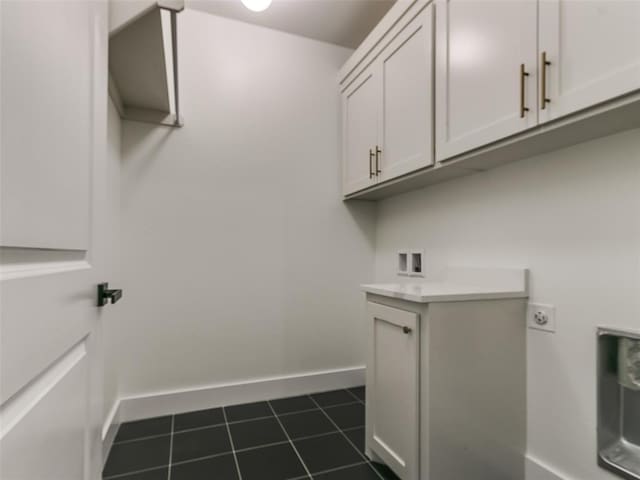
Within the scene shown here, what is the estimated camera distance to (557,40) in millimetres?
1095

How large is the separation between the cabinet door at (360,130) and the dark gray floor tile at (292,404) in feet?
4.89

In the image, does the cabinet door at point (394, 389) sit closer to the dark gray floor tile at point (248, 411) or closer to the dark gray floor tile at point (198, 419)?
the dark gray floor tile at point (248, 411)

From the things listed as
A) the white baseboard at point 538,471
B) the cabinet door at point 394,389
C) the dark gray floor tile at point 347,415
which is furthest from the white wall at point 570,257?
the dark gray floor tile at point 347,415

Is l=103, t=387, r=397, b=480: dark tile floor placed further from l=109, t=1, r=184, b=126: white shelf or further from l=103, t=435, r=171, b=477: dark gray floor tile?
l=109, t=1, r=184, b=126: white shelf

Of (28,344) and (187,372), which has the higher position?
(28,344)

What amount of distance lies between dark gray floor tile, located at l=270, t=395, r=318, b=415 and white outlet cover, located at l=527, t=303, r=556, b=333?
1436mm

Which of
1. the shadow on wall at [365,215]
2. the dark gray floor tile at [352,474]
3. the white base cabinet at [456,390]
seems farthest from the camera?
the shadow on wall at [365,215]

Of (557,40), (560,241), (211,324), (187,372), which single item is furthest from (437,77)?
(187,372)

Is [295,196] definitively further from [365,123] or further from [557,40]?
[557,40]

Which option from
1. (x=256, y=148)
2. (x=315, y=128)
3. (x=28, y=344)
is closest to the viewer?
(x=28, y=344)

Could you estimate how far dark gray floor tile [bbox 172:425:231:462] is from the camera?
1696 mm

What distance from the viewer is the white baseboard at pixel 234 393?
206 cm

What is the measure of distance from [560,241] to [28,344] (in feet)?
5.39

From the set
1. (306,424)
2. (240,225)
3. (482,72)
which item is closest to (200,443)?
(306,424)
